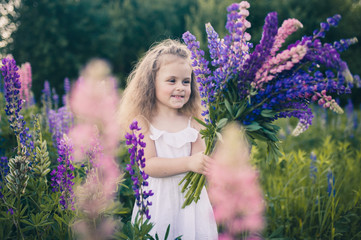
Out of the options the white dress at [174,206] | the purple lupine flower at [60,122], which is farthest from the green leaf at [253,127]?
the purple lupine flower at [60,122]

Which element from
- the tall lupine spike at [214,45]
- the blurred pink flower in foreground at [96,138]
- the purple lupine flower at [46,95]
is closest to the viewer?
the blurred pink flower in foreground at [96,138]

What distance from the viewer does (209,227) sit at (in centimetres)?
211

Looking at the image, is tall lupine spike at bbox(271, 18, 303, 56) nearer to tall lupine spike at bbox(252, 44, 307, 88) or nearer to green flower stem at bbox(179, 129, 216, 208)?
tall lupine spike at bbox(252, 44, 307, 88)

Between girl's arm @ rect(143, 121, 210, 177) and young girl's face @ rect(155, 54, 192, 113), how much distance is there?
0.31 m

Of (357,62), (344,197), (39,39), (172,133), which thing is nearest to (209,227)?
(172,133)

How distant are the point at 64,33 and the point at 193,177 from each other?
15.0 metres

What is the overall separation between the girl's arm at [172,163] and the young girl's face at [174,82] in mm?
306

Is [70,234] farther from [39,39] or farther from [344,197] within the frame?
[39,39]

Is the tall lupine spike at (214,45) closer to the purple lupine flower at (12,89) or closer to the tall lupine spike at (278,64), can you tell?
the tall lupine spike at (278,64)

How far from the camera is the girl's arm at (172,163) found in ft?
5.74

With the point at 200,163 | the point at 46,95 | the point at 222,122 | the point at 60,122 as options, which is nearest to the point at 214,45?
the point at 222,122

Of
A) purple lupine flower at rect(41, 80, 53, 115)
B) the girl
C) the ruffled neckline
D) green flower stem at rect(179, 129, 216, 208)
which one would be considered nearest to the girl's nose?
the girl

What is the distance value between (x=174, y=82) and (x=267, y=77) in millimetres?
898

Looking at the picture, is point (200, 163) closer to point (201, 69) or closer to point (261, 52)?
point (201, 69)
